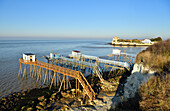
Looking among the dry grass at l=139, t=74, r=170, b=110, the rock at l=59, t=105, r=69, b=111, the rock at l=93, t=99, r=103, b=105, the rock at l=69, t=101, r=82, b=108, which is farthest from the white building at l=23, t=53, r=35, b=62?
the dry grass at l=139, t=74, r=170, b=110

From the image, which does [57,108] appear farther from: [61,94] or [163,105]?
[163,105]

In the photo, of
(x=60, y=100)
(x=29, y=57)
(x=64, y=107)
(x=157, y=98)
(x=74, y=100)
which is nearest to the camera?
(x=157, y=98)

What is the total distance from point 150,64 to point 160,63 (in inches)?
50.1

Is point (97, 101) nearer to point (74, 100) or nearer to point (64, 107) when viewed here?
point (74, 100)

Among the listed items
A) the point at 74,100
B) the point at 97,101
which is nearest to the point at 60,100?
the point at 74,100

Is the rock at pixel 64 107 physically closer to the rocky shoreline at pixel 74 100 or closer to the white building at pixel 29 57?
the rocky shoreline at pixel 74 100

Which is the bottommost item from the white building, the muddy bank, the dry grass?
the muddy bank

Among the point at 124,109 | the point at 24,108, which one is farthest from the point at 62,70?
the point at 124,109

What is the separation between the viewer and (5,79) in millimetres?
20859

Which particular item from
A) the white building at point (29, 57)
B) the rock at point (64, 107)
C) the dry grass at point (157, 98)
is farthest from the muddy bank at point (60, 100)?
the white building at point (29, 57)

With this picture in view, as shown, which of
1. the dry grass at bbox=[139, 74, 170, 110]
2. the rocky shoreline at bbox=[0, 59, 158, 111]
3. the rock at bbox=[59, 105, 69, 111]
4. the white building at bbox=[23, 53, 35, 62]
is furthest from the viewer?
the white building at bbox=[23, 53, 35, 62]

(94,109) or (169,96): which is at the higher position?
(169,96)

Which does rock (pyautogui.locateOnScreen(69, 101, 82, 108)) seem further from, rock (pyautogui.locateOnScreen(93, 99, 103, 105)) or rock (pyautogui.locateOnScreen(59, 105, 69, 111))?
rock (pyautogui.locateOnScreen(93, 99, 103, 105))

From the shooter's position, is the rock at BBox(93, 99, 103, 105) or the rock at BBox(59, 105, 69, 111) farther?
the rock at BBox(93, 99, 103, 105)
